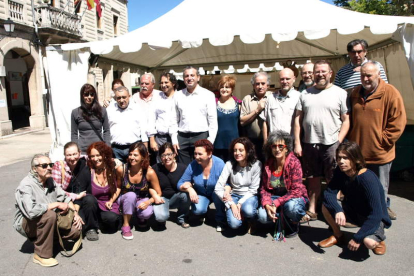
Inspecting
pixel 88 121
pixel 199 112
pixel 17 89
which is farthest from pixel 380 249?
pixel 17 89

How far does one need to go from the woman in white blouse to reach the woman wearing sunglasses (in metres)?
0.60

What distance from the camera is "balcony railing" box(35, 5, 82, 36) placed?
612 inches

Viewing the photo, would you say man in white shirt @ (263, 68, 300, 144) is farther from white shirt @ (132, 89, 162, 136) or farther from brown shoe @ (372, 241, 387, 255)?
white shirt @ (132, 89, 162, 136)

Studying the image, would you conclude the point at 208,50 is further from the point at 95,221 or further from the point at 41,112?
the point at 41,112

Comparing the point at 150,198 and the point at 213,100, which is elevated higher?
the point at 213,100

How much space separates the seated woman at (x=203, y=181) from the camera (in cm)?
359

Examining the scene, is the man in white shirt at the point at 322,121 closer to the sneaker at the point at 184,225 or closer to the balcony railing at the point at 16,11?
the sneaker at the point at 184,225

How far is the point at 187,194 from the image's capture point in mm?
3736

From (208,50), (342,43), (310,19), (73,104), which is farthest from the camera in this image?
(208,50)

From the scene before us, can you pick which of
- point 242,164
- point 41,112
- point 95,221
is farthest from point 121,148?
point 41,112

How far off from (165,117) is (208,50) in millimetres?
4769

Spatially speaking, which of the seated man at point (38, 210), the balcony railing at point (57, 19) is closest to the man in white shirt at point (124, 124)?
the seated man at point (38, 210)

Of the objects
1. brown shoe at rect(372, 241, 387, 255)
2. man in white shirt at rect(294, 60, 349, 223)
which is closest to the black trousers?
man in white shirt at rect(294, 60, 349, 223)

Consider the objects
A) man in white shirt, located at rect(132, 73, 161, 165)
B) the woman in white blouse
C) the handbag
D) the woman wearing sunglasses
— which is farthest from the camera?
man in white shirt, located at rect(132, 73, 161, 165)
